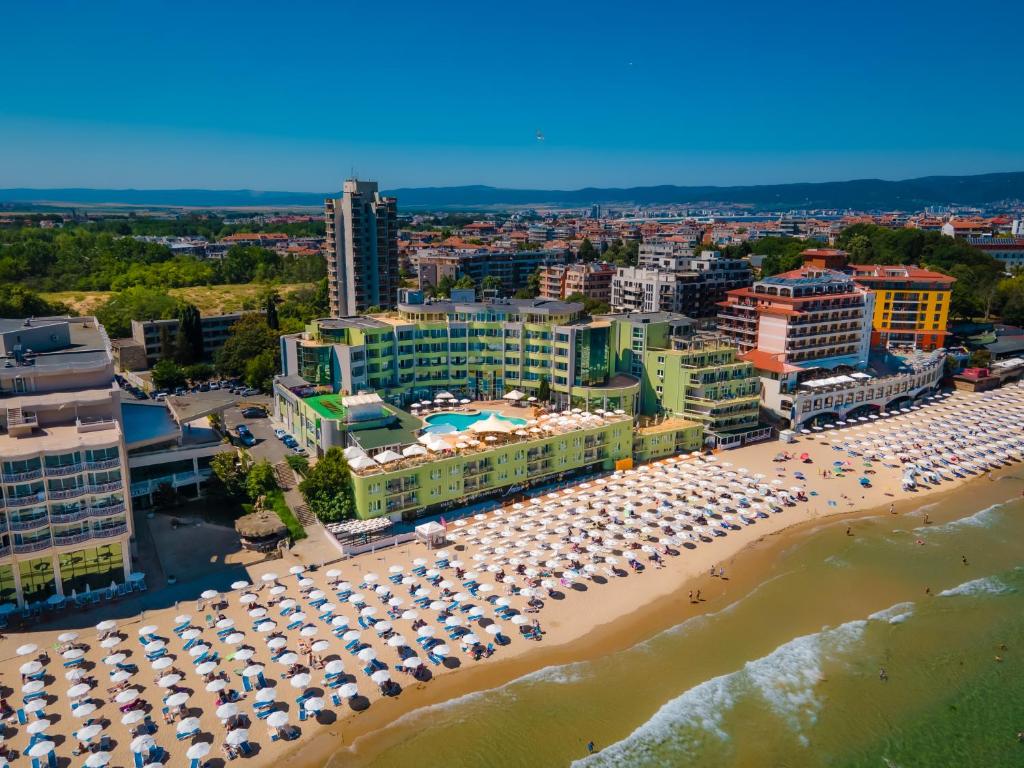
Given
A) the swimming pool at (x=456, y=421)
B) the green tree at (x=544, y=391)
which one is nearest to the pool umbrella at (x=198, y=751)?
the swimming pool at (x=456, y=421)

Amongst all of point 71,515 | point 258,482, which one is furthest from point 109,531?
point 258,482

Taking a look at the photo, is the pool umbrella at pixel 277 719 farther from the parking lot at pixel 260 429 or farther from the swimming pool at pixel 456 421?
the parking lot at pixel 260 429

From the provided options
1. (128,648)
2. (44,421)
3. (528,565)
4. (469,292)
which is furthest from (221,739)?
(469,292)

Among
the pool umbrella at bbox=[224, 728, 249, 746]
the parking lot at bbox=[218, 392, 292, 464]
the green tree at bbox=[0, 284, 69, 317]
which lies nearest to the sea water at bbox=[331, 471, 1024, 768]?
the pool umbrella at bbox=[224, 728, 249, 746]

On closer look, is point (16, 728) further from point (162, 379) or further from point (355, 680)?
point (162, 379)

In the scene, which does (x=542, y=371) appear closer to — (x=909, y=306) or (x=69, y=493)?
(x=69, y=493)

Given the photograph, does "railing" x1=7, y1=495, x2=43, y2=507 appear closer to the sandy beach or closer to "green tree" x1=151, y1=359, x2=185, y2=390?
the sandy beach
